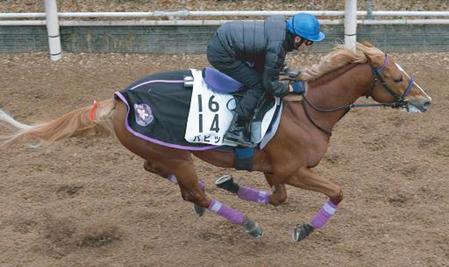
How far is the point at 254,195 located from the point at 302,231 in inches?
21.0

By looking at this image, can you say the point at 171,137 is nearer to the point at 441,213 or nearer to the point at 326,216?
the point at 326,216

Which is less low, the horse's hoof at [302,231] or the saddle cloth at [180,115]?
the saddle cloth at [180,115]

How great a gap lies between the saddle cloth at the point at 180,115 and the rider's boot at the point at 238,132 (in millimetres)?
37

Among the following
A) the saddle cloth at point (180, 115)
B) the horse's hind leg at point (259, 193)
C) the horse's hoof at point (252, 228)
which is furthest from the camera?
the horse's hind leg at point (259, 193)

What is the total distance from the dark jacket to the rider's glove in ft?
0.48

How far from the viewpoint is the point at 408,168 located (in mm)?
6406

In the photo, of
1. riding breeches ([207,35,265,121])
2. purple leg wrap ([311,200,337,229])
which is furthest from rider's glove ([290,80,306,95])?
purple leg wrap ([311,200,337,229])

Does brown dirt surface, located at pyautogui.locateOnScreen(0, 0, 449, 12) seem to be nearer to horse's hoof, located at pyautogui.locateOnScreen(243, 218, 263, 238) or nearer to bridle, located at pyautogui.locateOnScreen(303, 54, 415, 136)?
bridle, located at pyautogui.locateOnScreen(303, 54, 415, 136)

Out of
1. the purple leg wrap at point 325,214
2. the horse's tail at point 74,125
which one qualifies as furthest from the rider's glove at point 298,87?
the horse's tail at point 74,125

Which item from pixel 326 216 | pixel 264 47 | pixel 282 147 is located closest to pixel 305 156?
pixel 282 147

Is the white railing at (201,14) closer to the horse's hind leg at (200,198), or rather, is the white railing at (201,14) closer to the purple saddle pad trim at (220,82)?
the purple saddle pad trim at (220,82)

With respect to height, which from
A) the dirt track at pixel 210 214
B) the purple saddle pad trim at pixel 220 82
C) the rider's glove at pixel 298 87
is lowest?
the dirt track at pixel 210 214

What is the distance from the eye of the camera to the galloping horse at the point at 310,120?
198 inches

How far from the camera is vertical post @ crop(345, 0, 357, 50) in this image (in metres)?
8.38
